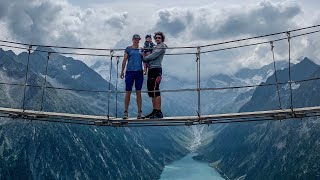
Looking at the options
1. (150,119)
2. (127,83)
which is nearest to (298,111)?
(150,119)

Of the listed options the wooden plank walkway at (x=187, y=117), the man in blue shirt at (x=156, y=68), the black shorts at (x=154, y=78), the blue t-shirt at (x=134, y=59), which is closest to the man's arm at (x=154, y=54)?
the man in blue shirt at (x=156, y=68)

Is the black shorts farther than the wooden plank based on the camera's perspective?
Yes

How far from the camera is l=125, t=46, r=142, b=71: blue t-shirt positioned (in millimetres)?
20703

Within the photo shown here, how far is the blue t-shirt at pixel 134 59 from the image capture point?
20703mm

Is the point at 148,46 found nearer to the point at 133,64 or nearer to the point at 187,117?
the point at 133,64

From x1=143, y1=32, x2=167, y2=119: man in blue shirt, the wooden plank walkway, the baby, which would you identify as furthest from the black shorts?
the wooden plank walkway

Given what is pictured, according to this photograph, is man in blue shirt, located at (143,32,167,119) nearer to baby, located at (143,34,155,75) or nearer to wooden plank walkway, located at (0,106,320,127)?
baby, located at (143,34,155,75)

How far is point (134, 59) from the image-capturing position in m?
20.8

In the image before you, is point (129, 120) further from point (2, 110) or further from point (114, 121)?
point (2, 110)

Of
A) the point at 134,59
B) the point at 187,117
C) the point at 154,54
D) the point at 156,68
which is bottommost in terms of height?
the point at 187,117

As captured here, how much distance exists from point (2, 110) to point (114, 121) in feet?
18.4

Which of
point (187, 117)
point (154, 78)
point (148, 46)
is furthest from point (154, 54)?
point (187, 117)

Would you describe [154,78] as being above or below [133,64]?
below

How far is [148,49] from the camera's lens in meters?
20.7
